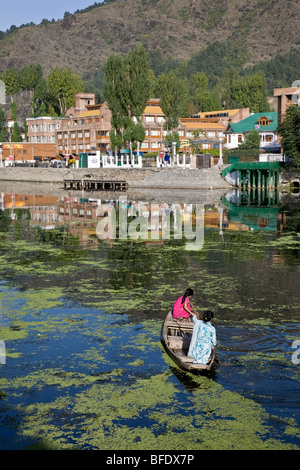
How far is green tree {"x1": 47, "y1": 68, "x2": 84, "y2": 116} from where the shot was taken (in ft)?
465

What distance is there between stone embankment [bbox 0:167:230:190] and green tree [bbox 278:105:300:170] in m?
9.46

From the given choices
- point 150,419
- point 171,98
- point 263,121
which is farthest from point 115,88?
point 150,419

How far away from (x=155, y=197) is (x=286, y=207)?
16.9 m

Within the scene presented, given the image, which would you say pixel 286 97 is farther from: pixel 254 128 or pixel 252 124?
pixel 252 124

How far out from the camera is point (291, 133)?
252ft

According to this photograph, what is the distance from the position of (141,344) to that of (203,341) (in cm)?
276

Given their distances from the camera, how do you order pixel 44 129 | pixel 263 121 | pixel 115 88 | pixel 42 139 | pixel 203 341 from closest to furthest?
pixel 203 341 → pixel 115 88 → pixel 263 121 → pixel 44 129 → pixel 42 139

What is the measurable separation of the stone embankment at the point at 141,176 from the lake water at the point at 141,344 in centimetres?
4261

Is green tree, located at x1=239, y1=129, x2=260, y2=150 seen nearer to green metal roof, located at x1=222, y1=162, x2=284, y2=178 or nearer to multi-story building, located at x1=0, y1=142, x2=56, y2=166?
green metal roof, located at x1=222, y1=162, x2=284, y2=178

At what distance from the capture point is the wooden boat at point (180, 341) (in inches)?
521

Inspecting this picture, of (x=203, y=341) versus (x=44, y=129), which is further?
(x=44, y=129)

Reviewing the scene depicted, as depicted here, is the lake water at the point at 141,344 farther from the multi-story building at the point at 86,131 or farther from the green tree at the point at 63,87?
the green tree at the point at 63,87

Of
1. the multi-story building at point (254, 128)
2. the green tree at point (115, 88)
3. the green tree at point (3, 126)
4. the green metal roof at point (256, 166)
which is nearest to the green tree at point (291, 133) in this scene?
the green metal roof at point (256, 166)
